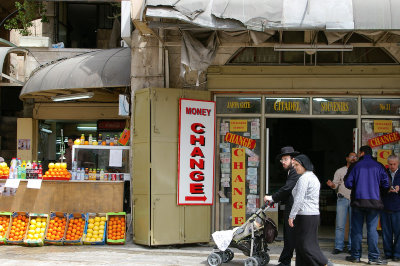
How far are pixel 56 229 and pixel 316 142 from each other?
7.76 meters

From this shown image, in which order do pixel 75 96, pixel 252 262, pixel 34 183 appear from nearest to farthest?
pixel 252 262
pixel 34 183
pixel 75 96

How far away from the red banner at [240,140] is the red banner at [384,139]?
93.2 inches

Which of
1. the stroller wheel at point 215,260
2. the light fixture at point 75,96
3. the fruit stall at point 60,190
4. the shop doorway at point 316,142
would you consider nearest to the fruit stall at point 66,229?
the fruit stall at point 60,190

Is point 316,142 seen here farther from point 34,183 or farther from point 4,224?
point 4,224

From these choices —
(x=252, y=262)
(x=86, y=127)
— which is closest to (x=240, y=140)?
(x=252, y=262)

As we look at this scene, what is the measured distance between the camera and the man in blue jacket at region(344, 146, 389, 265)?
9462mm

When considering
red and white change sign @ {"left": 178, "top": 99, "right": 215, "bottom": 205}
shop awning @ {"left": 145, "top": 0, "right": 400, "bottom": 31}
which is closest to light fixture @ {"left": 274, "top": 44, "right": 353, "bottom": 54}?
shop awning @ {"left": 145, "top": 0, "right": 400, "bottom": 31}

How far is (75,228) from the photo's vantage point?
11016 mm

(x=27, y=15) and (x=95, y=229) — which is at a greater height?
(x=27, y=15)

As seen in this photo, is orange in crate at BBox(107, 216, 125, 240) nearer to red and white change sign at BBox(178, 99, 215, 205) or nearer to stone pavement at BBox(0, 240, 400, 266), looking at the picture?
stone pavement at BBox(0, 240, 400, 266)

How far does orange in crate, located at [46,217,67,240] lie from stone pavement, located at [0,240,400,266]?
247 mm

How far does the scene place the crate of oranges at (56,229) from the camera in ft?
35.8

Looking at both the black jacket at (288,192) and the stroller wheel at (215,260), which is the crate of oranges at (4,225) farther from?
the black jacket at (288,192)

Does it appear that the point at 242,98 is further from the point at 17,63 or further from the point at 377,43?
the point at 17,63
